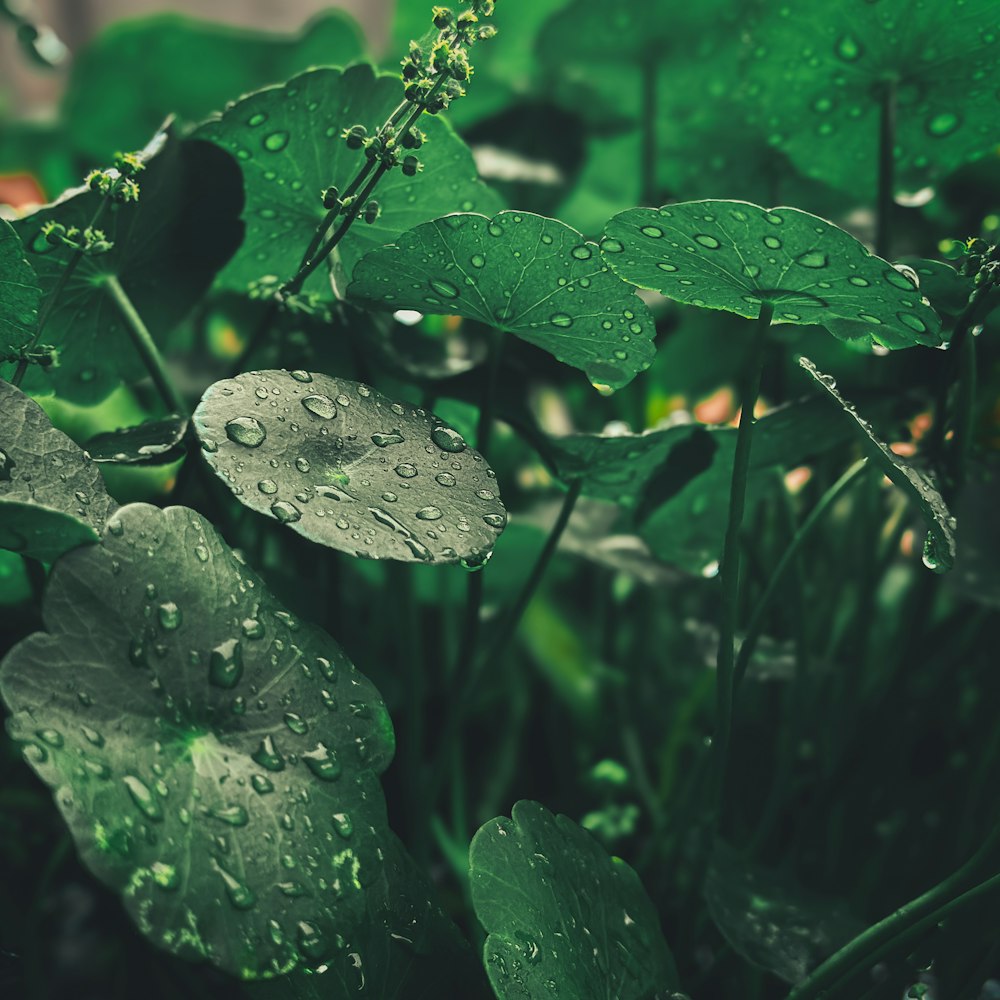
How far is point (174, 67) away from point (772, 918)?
885mm

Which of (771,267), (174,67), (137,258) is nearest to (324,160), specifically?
(137,258)

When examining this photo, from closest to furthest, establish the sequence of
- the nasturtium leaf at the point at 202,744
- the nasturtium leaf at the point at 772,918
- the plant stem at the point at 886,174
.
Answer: the nasturtium leaf at the point at 202,744
the nasturtium leaf at the point at 772,918
the plant stem at the point at 886,174

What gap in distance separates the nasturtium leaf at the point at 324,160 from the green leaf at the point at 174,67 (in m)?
0.45

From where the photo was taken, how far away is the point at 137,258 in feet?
1.49

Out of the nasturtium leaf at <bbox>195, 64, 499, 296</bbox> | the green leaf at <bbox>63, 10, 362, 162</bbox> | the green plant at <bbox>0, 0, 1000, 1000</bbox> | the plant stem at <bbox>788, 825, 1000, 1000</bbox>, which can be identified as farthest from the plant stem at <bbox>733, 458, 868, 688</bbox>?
the green leaf at <bbox>63, 10, 362, 162</bbox>

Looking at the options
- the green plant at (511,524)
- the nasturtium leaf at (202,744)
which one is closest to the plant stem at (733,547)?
the green plant at (511,524)

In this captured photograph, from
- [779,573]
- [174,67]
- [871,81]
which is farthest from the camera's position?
[174,67]

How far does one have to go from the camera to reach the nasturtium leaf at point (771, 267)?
1.05 ft

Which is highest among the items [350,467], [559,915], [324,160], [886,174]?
[886,174]

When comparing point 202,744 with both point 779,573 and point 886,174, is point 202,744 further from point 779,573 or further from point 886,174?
point 886,174

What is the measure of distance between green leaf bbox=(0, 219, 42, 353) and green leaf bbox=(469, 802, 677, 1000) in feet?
0.85

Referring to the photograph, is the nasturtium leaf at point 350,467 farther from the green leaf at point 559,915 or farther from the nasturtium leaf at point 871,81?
the nasturtium leaf at point 871,81

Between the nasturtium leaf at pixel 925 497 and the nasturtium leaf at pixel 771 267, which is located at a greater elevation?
the nasturtium leaf at pixel 771 267

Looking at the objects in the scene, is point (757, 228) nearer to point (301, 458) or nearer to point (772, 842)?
point (301, 458)
